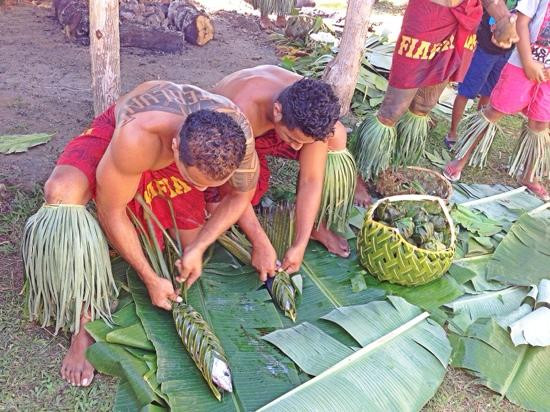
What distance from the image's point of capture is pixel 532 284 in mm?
2771

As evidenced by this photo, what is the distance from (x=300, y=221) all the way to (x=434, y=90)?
55.2 inches

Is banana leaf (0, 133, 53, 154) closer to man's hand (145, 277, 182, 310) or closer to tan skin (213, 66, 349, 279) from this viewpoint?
tan skin (213, 66, 349, 279)

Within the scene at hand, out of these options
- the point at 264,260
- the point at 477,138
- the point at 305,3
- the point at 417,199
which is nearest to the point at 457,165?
the point at 477,138

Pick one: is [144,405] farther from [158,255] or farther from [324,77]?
[324,77]

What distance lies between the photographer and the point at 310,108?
2160 mm

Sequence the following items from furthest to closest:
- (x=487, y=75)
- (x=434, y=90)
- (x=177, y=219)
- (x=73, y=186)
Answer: (x=487, y=75) → (x=434, y=90) → (x=177, y=219) → (x=73, y=186)

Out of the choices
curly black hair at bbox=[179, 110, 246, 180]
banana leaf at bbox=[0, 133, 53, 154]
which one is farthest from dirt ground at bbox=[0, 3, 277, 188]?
curly black hair at bbox=[179, 110, 246, 180]

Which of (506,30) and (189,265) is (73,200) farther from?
(506,30)

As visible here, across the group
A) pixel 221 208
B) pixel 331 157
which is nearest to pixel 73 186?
pixel 221 208

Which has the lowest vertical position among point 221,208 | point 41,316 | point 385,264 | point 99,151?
point 41,316

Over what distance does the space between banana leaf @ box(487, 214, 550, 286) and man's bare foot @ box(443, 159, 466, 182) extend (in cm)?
66

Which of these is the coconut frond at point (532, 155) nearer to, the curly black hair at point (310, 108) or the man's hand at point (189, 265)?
the curly black hair at point (310, 108)

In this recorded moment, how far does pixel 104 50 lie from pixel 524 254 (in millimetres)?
2626

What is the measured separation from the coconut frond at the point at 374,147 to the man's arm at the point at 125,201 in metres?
1.62
